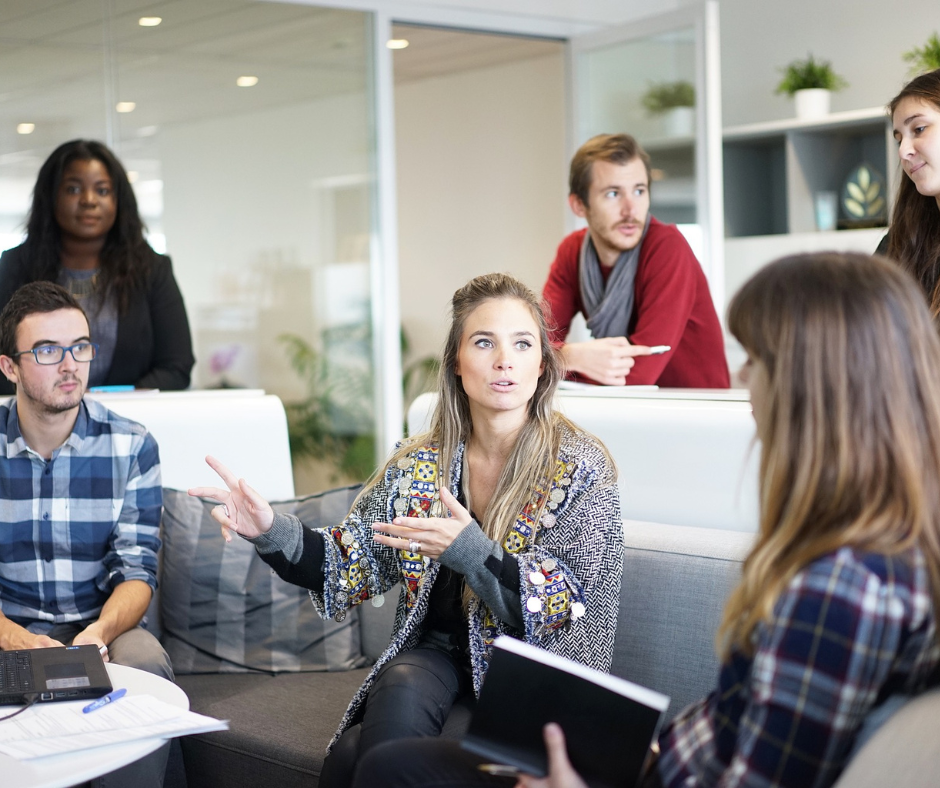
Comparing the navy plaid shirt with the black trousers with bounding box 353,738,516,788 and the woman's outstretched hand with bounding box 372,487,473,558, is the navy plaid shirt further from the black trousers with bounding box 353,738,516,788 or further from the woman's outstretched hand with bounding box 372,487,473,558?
the woman's outstretched hand with bounding box 372,487,473,558

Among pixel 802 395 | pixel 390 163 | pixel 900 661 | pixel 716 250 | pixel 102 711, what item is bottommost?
pixel 102 711

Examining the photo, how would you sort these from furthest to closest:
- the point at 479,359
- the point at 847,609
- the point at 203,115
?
the point at 203,115, the point at 479,359, the point at 847,609

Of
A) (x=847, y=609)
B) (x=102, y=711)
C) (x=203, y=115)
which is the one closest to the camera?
(x=847, y=609)

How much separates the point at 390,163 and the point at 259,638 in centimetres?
267

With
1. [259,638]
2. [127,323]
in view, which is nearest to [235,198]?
[127,323]

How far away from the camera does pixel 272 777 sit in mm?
2043

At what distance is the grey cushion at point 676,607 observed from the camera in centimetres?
187

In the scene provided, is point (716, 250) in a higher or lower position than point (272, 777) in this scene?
higher

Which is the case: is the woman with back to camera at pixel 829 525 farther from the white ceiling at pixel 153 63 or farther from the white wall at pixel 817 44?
the white wall at pixel 817 44

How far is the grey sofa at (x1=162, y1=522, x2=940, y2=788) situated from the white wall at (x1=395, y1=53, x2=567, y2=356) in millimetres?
4158

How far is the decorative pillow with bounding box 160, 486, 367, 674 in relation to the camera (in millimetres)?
2484

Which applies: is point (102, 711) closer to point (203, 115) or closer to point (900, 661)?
point (900, 661)

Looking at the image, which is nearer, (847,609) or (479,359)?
(847,609)

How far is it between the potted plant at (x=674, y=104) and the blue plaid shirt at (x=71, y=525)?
3.07 meters
